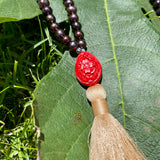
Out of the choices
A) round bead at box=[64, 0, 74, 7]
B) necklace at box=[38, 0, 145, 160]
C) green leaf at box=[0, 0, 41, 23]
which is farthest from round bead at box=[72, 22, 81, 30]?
green leaf at box=[0, 0, 41, 23]

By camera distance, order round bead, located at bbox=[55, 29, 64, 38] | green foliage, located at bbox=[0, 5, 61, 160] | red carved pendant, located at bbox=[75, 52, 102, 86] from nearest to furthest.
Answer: red carved pendant, located at bbox=[75, 52, 102, 86] → round bead, located at bbox=[55, 29, 64, 38] → green foliage, located at bbox=[0, 5, 61, 160]

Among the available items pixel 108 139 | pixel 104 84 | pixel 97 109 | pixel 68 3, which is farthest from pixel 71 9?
pixel 108 139

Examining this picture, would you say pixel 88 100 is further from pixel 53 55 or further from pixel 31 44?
pixel 31 44

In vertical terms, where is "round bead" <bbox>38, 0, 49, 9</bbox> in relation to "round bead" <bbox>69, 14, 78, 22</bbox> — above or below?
above

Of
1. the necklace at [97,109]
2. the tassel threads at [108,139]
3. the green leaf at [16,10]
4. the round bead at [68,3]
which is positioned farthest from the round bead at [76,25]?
the tassel threads at [108,139]

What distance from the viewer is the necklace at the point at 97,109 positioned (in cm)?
109

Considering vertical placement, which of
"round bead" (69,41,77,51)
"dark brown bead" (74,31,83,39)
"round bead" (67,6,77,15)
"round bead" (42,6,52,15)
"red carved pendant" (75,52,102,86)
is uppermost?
"round bead" (42,6,52,15)

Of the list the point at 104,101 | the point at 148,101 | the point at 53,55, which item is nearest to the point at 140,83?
the point at 148,101

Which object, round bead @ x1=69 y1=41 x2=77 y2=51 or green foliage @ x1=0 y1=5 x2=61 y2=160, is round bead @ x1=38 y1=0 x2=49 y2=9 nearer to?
green foliage @ x1=0 y1=5 x2=61 y2=160

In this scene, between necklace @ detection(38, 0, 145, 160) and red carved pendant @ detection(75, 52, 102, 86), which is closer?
necklace @ detection(38, 0, 145, 160)

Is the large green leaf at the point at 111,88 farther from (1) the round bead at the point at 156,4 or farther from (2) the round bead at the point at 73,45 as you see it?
(1) the round bead at the point at 156,4

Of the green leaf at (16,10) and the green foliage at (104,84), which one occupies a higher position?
the green leaf at (16,10)

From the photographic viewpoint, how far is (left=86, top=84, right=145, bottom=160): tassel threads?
1.08 meters

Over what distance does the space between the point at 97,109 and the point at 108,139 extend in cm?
14
